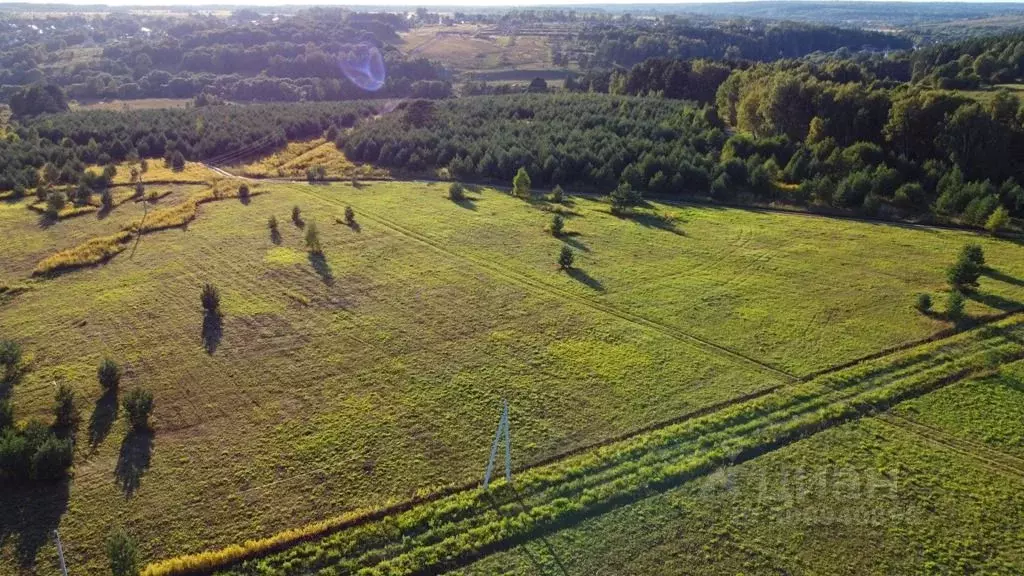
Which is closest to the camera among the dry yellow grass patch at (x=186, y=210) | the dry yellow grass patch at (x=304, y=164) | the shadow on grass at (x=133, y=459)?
the shadow on grass at (x=133, y=459)

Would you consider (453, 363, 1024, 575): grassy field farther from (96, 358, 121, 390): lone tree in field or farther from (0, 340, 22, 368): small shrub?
(0, 340, 22, 368): small shrub

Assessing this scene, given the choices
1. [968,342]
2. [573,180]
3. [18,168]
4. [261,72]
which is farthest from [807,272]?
[261,72]

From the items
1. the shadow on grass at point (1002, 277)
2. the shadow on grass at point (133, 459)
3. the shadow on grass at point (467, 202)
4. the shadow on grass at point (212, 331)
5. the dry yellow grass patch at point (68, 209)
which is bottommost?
the dry yellow grass patch at point (68, 209)

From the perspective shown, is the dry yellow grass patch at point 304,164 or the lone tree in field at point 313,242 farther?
the dry yellow grass patch at point 304,164

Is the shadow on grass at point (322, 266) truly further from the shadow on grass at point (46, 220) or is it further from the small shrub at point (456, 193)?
the shadow on grass at point (46, 220)

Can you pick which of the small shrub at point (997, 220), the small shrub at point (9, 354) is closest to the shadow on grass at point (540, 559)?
the small shrub at point (9, 354)

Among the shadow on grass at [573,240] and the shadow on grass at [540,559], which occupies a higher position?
the shadow on grass at [573,240]
